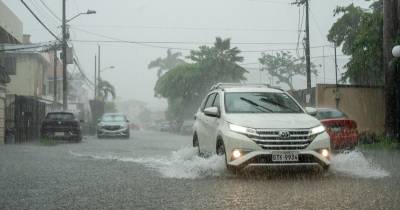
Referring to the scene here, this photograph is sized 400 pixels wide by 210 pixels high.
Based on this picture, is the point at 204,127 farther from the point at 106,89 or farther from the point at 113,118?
the point at 106,89

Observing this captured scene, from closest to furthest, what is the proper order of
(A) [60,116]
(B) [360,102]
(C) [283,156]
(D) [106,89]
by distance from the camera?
(C) [283,156] → (A) [60,116] → (B) [360,102] → (D) [106,89]

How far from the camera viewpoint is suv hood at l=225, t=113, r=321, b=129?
880 cm

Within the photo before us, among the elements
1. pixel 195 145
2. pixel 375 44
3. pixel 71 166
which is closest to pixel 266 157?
pixel 195 145

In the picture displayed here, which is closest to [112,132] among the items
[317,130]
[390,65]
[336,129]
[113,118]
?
[113,118]

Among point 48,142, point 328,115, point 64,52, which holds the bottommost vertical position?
point 48,142

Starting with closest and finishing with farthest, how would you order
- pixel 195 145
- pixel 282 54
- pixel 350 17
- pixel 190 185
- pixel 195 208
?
pixel 195 208 < pixel 190 185 < pixel 195 145 < pixel 350 17 < pixel 282 54

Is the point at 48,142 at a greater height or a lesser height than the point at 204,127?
lesser

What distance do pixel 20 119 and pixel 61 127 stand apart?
2639 mm

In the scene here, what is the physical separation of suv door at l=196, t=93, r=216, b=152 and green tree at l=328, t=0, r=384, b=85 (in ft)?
42.1

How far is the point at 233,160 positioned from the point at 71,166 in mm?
4398

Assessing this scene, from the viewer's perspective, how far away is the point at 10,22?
27328 mm

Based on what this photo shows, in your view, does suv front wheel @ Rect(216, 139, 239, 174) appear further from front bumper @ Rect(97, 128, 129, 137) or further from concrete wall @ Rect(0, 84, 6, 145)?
front bumper @ Rect(97, 128, 129, 137)

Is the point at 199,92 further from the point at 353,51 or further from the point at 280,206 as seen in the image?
the point at 280,206

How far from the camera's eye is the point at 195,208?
21.0 feet
